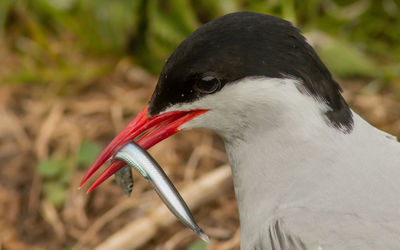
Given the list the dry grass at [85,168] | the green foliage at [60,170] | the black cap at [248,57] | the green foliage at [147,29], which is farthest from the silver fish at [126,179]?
the green foliage at [147,29]

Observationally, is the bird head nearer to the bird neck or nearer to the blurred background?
the bird neck

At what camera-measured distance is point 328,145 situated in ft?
6.27

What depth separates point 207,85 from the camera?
1.89 meters

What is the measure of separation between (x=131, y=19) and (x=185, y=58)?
1.92 metres

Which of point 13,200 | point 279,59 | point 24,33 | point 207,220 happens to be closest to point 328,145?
point 279,59

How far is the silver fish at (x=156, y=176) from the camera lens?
2.03m

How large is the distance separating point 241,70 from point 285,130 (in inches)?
9.4

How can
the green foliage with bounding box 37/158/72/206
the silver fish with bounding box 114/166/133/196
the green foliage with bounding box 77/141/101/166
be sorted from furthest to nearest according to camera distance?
the green foliage with bounding box 77/141/101/166 → the green foliage with bounding box 37/158/72/206 → the silver fish with bounding box 114/166/133/196

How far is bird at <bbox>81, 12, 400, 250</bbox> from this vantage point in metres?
1.81

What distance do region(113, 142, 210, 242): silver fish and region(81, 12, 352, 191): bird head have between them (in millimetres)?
212

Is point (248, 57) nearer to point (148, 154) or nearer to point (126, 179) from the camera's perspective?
point (148, 154)

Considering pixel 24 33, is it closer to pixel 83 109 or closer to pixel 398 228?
pixel 83 109

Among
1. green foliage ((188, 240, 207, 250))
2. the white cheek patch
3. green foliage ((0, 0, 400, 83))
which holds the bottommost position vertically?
green foliage ((188, 240, 207, 250))

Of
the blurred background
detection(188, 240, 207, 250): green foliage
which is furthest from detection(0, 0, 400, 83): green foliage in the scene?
detection(188, 240, 207, 250): green foliage
